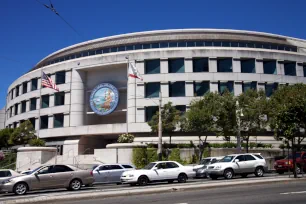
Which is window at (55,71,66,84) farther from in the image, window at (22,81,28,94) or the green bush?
the green bush

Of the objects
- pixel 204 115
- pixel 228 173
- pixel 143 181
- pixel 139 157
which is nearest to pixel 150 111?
pixel 139 157

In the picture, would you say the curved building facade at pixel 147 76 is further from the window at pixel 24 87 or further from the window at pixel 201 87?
the window at pixel 24 87

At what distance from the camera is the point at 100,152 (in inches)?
1361

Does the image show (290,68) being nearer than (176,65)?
No

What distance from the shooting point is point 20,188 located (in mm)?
16109

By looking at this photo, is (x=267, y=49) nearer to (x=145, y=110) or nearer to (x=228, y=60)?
(x=228, y=60)

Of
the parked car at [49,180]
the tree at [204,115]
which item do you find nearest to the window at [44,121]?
the tree at [204,115]

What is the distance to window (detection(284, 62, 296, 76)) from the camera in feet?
152

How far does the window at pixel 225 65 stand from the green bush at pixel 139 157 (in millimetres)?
18473

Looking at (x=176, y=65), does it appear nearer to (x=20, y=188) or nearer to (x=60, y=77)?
(x=60, y=77)

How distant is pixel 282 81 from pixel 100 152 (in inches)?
1060

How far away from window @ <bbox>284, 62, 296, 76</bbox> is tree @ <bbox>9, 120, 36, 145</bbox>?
36503 mm

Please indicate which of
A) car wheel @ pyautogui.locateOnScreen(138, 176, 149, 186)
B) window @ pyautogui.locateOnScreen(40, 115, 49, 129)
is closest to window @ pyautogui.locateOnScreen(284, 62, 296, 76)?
car wheel @ pyautogui.locateOnScreen(138, 176, 149, 186)

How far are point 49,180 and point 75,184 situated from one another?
1361mm
